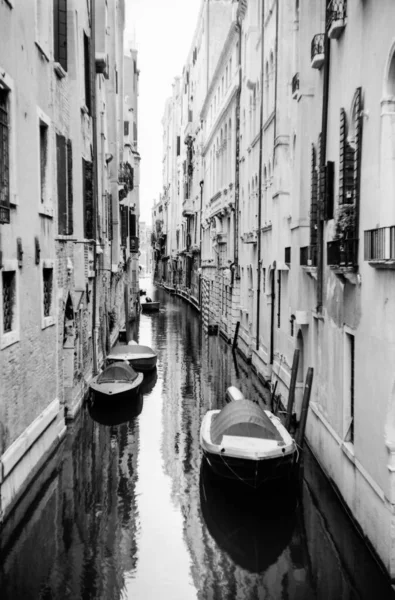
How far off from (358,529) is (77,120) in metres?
12.2

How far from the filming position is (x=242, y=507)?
38.2ft

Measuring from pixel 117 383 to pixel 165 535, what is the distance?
30.2ft

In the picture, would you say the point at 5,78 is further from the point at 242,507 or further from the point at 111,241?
the point at 111,241

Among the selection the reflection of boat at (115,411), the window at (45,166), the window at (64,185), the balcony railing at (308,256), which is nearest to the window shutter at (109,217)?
the reflection of boat at (115,411)

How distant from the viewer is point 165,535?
34.0 ft

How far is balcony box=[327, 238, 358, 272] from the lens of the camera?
1009 centimetres

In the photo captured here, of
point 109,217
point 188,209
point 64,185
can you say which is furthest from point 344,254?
point 188,209

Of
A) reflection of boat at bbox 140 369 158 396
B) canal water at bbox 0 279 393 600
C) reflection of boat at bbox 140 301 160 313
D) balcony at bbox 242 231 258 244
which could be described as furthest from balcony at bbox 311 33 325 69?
reflection of boat at bbox 140 301 160 313

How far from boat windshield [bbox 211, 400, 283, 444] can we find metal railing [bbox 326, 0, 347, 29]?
7135 mm

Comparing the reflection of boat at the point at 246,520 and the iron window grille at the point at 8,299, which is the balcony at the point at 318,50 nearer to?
the iron window grille at the point at 8,299

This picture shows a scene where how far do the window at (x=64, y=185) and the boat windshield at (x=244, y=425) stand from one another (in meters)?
5.48

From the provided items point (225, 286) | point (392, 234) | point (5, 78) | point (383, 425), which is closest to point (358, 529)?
point (383, 425)

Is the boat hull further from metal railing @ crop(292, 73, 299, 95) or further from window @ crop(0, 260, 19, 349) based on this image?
metal railing @ crop(292, 73, 299, 95)

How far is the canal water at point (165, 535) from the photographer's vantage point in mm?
8688
